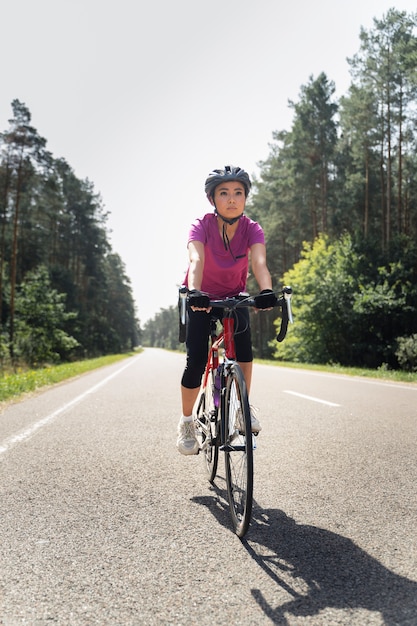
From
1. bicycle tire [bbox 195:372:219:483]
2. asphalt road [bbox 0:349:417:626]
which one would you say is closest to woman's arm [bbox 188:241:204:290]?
bicycle tire [bbox 195:372:219:483]

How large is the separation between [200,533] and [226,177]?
233 cm

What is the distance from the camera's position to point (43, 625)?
173cm

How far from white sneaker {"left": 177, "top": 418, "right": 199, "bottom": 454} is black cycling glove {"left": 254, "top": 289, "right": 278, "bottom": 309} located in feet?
4.10

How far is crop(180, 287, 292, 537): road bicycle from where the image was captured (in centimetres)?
261

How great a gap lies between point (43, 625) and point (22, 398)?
8.41 metres

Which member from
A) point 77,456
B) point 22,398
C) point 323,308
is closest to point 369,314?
point 323,308

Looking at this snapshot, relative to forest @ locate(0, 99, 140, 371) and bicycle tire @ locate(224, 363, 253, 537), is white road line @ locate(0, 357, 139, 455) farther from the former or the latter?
forest @ locate(0, 99, 140, 371)

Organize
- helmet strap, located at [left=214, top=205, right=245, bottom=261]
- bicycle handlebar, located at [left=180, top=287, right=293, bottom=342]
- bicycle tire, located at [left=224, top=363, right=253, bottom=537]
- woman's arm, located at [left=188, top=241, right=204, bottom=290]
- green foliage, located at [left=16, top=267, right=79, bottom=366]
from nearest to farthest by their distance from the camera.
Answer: bicycle tire, located at [left=224, top=363, right=253, bottom=537] < bicycle handlebar, located at [left=180, top=287, right=293, bottom=342] < woman's arm, located at [left=188, top=241, right=204, bottom=290] < helmet strap, located at [left=214, top=205, right=245, bottom=261] < green foliage, located at [left=16, top=267, right=79, bottom=366]

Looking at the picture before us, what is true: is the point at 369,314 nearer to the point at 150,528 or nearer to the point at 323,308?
the point at 323,308

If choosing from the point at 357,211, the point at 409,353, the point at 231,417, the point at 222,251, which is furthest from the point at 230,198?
the point at 357,211

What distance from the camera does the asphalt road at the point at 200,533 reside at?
1871mm

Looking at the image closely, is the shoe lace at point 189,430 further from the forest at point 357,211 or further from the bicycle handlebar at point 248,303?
the forest at point 357,211

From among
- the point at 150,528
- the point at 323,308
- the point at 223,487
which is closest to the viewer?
the point at 150,528

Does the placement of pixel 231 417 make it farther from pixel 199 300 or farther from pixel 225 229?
pixel 225 229
